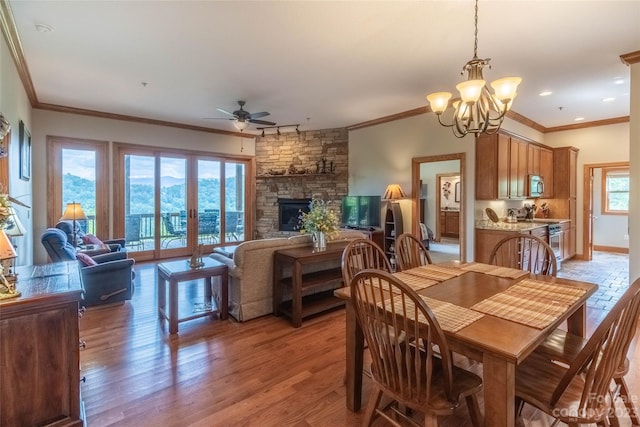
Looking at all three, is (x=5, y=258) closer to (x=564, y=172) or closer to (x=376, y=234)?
(x=376, y=234)

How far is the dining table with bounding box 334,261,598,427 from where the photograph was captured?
4.18 ft

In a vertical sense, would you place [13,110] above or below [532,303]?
above

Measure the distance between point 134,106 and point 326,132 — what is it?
3852mm

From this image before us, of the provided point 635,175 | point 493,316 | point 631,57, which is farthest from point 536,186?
point 493,316

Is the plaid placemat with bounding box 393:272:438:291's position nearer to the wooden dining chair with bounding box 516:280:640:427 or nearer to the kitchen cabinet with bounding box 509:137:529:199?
the wooden dining chair with bounding box 516:280:640:427

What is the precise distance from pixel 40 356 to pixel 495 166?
5592mm

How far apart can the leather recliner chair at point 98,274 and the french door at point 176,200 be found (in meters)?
2.67

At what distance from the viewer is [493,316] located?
1573mm

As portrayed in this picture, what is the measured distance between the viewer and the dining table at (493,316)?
127 cm

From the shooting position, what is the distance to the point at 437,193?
9.30 metres

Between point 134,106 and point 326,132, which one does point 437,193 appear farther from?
point 134,106

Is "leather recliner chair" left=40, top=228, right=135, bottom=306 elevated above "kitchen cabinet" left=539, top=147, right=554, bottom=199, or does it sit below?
below

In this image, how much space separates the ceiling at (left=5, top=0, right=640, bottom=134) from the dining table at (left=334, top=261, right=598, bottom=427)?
2.19 m

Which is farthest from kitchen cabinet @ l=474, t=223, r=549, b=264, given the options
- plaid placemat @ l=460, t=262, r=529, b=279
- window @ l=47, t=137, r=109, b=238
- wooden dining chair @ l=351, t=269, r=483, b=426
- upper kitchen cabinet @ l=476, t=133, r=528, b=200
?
window @ l=47, t=137, r=109, b=238
